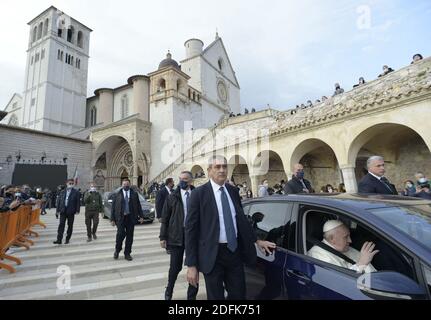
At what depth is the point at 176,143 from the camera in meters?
26.4

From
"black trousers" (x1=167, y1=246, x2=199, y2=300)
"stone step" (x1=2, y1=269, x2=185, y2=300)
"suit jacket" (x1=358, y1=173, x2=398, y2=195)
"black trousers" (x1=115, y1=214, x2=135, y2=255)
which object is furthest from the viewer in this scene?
"black trousers" (x1=115, y1=214, x2=135, y2=255)

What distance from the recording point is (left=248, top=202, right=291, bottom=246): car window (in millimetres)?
2532

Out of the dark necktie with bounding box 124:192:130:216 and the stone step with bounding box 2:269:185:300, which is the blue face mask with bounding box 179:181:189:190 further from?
the dark necktie with bounding box 124:192:130:216

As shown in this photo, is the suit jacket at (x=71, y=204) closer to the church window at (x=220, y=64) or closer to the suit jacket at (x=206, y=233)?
the suit jacket at (x=206, y=233)

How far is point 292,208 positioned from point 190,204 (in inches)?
39.9

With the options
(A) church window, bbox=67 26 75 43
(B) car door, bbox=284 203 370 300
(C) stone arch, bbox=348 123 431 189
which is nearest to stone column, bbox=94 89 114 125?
(A) church window, bbox=67 26 75 43

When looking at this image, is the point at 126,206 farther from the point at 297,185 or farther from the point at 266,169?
the point at 266,169

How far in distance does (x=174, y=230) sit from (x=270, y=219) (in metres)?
1.80

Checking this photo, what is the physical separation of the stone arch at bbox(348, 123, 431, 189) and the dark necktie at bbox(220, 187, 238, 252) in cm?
1190

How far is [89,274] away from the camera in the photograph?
4.93 metres

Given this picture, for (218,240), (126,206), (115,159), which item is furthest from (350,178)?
(115,159)

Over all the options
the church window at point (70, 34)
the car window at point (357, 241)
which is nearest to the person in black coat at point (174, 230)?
the car window at point (357, 241)

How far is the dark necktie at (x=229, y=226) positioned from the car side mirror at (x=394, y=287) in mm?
1086

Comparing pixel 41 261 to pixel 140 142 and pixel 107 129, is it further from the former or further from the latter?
pixel 107 129
